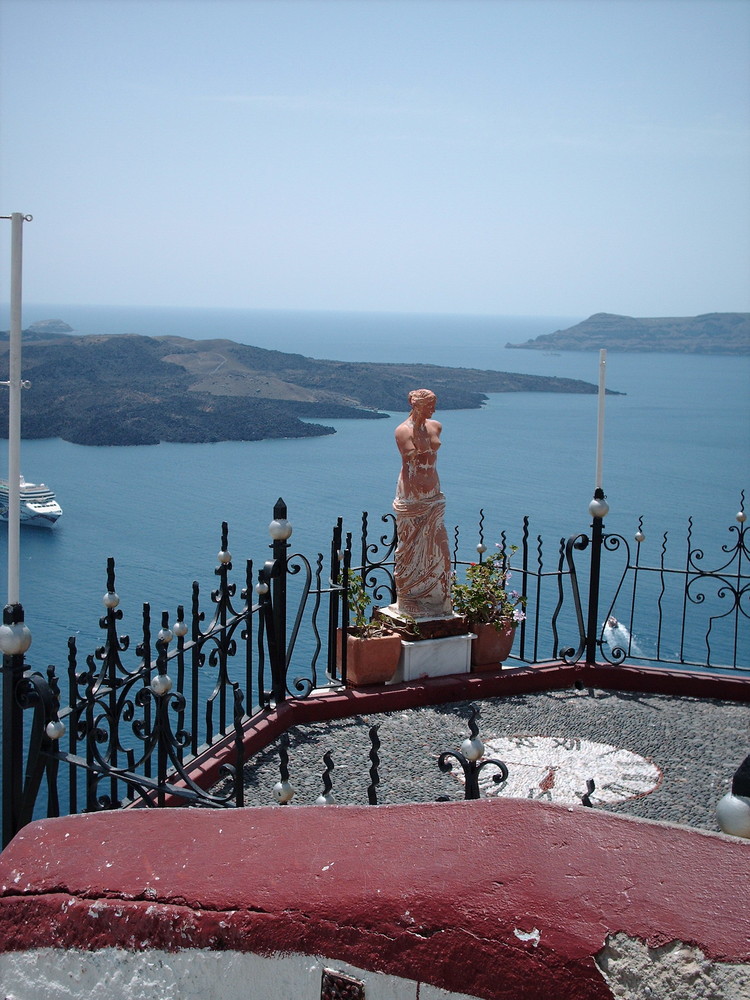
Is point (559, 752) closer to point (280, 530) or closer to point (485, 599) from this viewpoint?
point (485, 599)

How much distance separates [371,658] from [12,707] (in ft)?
11.6

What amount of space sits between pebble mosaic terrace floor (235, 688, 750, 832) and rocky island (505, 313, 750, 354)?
7531 cm

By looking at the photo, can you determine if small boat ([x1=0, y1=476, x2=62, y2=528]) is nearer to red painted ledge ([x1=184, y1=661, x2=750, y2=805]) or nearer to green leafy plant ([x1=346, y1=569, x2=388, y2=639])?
green leafy plant ([x1=346, y1=569, x2=388, y2=639])

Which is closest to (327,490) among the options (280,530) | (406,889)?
(280,530)

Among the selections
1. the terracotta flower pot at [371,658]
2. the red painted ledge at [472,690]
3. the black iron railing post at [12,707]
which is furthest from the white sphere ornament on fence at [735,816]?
the terracotta flower pot at [371,658]

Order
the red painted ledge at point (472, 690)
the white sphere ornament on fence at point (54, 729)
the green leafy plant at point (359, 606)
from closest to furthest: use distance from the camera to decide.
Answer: the white sphere ornament on fence at point (54, 729)
the red painted ledge at point (472, 690)
the green leafy plant at point (359, 606)

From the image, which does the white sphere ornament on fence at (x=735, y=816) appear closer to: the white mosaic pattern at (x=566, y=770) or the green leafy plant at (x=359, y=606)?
the white mosaic pattern at (x=566, y=770)

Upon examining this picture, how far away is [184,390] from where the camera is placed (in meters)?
41.9

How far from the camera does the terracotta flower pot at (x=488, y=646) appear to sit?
806 cm

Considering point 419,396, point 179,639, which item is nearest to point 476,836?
point 179,639

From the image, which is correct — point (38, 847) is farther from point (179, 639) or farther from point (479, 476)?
point (479, 476)

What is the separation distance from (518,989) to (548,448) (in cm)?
4280

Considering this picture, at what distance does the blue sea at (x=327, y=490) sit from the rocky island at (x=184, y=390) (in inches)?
33.8

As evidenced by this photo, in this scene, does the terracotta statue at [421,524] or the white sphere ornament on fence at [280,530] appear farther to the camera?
the terracotta statue at [421,524]
